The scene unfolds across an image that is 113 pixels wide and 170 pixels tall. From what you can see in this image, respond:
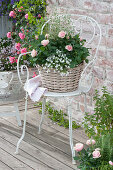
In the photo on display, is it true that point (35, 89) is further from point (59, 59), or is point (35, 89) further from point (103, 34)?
point (103, 34)

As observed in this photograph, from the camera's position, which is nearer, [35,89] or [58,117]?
[35,89]

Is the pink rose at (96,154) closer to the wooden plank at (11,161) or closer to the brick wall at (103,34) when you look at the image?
the wooden plank at (11,161)

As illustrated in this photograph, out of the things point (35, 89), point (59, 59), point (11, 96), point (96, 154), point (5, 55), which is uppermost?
point (59, 59)

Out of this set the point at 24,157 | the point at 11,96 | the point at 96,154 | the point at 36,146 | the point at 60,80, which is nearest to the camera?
the point at 96,154

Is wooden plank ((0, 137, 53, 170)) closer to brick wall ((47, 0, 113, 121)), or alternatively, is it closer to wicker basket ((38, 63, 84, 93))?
wicker basket ((38, 63, 84, 93))

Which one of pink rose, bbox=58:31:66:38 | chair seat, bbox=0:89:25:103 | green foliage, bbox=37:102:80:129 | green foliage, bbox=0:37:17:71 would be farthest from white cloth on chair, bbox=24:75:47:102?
green foliage, bbox=0:37:17:71

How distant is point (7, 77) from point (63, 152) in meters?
1.11

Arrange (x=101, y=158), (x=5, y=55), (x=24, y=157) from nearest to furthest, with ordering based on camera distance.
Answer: (x=101, y=158)
(x=24, y=157)
(x=5, y=55)

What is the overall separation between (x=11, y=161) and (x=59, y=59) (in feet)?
3.15

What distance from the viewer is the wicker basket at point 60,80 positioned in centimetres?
243

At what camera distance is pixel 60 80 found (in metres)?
2.44

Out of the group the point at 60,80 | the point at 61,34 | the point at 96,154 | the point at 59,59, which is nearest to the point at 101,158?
the point at 96,154

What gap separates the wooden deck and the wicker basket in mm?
589

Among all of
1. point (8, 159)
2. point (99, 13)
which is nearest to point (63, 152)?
point (8, 159)
